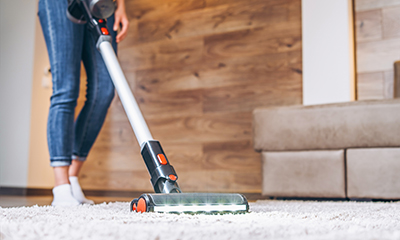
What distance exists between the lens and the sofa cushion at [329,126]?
1391 millimetres

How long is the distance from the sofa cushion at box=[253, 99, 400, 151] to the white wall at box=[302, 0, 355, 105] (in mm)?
445

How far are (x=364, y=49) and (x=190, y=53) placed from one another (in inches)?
37.2

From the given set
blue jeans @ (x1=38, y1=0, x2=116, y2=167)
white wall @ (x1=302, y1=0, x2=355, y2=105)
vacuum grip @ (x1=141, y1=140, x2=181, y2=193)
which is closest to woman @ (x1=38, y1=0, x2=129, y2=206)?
blue jeans @ (x1=38, y1=0, x2=116, y2=167)

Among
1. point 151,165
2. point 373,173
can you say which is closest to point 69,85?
point 151,165

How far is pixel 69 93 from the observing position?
3.69ft

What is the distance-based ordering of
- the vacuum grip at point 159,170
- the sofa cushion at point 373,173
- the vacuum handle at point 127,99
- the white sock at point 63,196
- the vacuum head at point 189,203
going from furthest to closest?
the sofa cushion at point 373,173 < the white sock at point 63,196 < the vacuum handle at point 127,99 < the vacuum grip at point 159,170 < the vacuum head at point 189,203

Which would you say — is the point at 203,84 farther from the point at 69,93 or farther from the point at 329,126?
the point at 69,93

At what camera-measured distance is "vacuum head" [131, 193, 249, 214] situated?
623 mm

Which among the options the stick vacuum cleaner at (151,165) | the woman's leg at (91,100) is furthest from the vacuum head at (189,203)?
the woman's leg at (91,100)

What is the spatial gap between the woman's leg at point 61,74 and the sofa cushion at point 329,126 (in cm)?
78

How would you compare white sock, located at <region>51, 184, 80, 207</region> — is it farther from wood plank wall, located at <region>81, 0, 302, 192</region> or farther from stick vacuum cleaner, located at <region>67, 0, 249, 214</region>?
wood plank wall, located at <region>81, 0, 302, 192</region>

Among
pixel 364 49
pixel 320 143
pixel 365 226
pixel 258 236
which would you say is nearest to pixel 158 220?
pixel 258 236

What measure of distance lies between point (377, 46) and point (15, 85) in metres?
2.22

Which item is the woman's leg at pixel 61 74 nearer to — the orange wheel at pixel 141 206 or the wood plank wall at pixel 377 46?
the orange wheel at pixel 141 206
